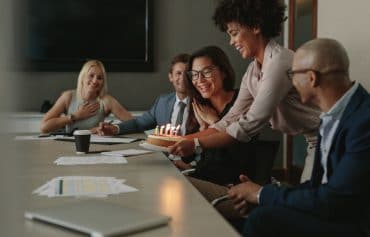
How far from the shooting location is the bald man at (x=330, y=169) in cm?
126

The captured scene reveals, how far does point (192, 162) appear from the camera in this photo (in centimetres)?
257

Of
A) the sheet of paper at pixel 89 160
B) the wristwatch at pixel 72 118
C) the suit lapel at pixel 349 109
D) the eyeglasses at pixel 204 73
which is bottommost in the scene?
the sheet of paper at pixel 89 160

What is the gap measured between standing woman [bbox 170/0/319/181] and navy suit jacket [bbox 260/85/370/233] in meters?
0.58

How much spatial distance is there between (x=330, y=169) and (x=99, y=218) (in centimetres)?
74

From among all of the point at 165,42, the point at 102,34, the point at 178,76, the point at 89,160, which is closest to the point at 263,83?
the point at 89,160

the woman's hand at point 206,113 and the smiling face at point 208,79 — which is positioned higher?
the smiling face at point 208,79

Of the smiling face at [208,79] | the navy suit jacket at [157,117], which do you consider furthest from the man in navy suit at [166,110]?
the smiling face at [208,79]

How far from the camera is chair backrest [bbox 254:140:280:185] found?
212 cm

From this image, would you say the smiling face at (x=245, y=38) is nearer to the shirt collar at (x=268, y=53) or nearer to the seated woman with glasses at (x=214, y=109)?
the shirt collar at (x=268, y=53)

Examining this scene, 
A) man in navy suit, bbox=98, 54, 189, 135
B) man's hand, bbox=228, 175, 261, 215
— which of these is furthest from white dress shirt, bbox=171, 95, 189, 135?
man's hand, bbox=228, 175, 261, 215

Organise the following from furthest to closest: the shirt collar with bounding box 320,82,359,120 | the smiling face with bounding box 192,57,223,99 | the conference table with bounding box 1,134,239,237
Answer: the smiling face with bounding box 192,57,223,99
the shirt collar with bounding box 320,82,359,120
the conference table with bounding box 1,134,239,237

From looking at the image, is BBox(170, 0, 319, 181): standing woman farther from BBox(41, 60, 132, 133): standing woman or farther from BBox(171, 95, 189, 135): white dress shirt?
BBox(41, 60, 132, 133): standing woman

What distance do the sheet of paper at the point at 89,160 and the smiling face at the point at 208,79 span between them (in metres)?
0.69

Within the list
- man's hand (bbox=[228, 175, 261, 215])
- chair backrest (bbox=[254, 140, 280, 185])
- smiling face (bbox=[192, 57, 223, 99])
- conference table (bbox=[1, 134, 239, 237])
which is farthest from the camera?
smiling face (bbox=[192, 57, 223, 99])
